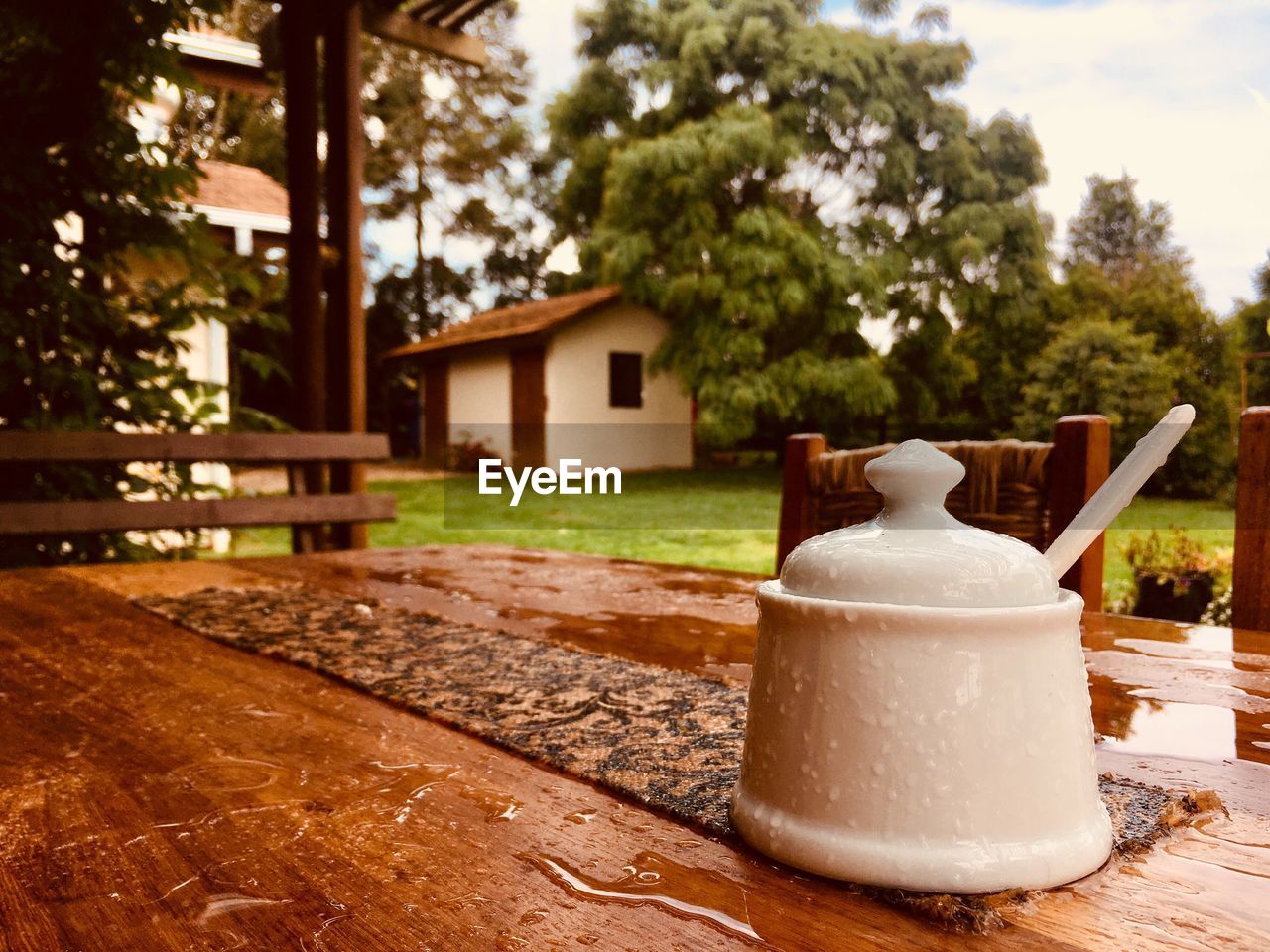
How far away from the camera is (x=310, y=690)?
2.62 ft

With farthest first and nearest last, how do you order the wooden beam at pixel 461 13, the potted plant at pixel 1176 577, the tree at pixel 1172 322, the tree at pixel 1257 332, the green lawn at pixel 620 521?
the tree at pixel 1172 322, the tree at pixel 1257 332, the green lawn at pixel 620 521, the potted plant at pixel 1176 577, the wooden beam at pixel 461 13

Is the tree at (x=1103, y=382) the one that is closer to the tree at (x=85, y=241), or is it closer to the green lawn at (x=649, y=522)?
the green lawn at (x=649, y=522)

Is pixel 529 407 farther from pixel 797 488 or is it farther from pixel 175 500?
pixel 797 488

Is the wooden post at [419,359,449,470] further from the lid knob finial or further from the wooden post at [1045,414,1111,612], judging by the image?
the lid knob finial

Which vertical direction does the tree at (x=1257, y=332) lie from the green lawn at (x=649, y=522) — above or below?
above

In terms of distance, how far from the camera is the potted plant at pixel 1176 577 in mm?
4195

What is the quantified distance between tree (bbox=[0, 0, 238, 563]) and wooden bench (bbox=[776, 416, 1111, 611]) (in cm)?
237

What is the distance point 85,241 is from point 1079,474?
3038 millimetres

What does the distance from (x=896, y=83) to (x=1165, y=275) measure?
186 inches

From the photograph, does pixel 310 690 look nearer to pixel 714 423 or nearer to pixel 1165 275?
pixel 714 423

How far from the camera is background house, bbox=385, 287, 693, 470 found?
13.8 metres

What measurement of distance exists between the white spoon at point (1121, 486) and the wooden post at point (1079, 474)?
0.72 m

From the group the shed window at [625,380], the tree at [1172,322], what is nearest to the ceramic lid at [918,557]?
the tree at [1172,322]

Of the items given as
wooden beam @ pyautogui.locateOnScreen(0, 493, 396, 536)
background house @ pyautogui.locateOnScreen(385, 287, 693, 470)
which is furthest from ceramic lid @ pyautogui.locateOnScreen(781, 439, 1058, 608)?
background house @ pyautogui.locateOnScreen(385, 287, 693, 470)
